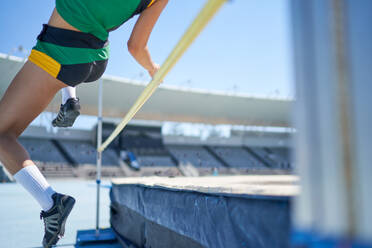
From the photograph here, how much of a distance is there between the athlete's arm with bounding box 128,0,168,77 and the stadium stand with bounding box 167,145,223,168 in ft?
52.7

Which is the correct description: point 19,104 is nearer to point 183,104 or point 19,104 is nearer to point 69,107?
point 69,107

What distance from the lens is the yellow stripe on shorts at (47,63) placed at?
821mm

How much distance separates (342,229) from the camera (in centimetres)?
25

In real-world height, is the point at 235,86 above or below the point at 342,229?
above

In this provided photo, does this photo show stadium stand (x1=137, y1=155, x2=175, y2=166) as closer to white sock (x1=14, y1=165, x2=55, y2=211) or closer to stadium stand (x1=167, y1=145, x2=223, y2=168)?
stadium stand (x1=167, y1=145, x2=223, y2=168)

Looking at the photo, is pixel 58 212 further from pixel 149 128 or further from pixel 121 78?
pixel 149 128

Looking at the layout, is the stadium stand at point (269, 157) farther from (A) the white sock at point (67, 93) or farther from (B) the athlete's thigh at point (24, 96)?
(B) the athlete's thigh at point (24, 96)

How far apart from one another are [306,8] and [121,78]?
14.1 metres

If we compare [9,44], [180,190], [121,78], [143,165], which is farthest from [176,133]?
[180,190]

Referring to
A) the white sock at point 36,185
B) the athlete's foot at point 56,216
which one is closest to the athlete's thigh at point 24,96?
the white sock at point 36,185

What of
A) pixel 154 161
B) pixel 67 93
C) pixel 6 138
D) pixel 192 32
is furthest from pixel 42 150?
pixel 192 32

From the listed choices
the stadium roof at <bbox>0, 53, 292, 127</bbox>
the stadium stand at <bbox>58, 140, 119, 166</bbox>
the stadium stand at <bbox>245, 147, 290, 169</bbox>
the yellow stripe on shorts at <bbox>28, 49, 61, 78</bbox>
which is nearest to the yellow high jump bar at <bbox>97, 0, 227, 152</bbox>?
the yellow stripe on shorts at <bbox>28, 49, 61, 78</bbox>

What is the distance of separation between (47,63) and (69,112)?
1.16ft

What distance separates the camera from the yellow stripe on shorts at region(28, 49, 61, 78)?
0.82 m
